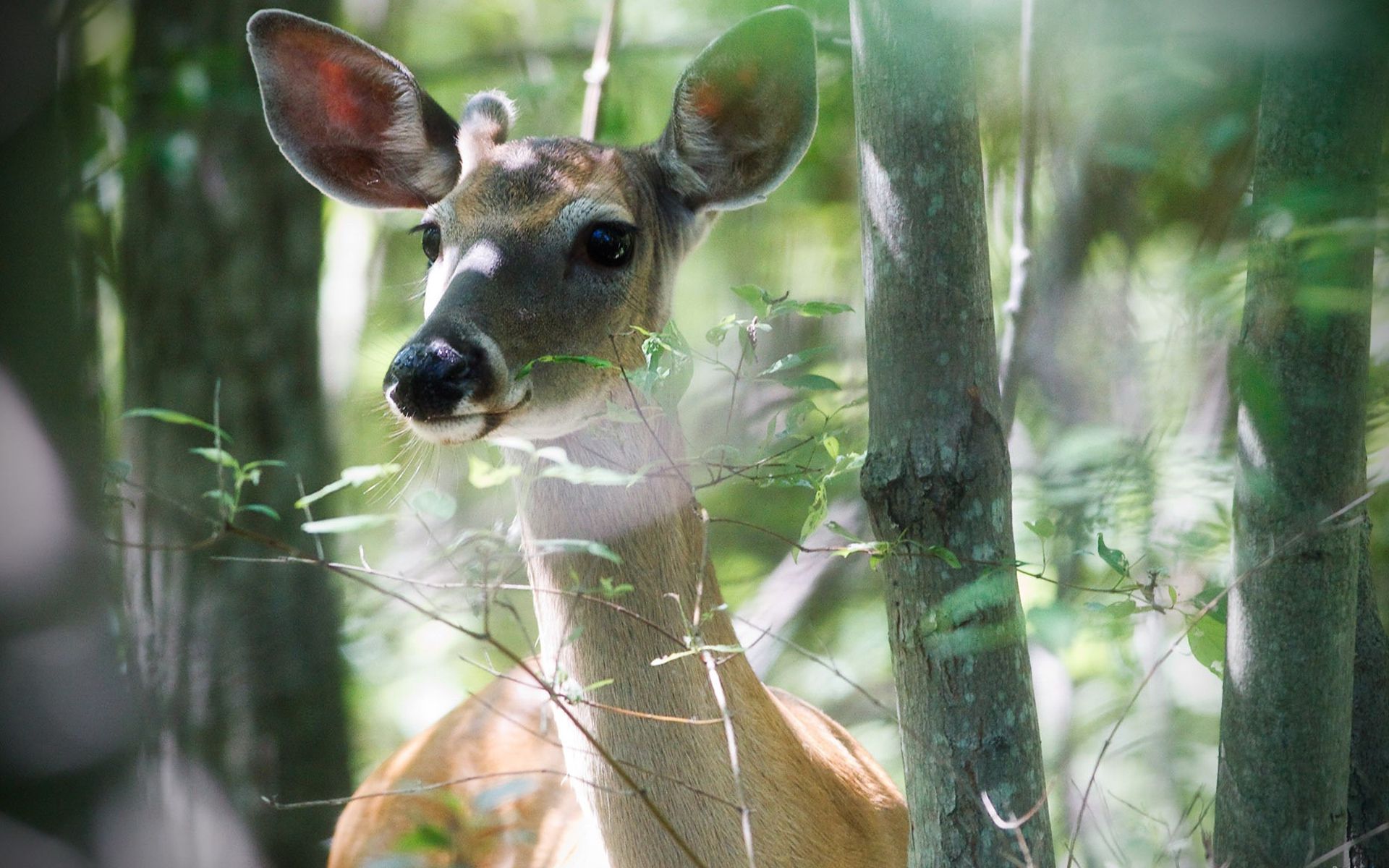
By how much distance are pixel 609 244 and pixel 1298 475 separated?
1756 mm

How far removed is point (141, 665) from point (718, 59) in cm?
329

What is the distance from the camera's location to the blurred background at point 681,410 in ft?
9.62

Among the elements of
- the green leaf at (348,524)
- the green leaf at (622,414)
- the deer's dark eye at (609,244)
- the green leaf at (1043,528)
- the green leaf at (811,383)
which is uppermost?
the deer's dark eye at (609,244)

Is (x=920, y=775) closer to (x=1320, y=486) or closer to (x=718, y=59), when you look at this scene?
(x=1320, y=486)

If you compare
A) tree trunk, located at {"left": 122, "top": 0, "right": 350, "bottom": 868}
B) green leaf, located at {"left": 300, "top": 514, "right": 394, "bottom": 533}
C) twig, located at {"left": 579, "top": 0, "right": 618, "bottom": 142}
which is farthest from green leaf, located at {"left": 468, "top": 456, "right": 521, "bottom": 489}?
tree trunk, located at {"left": 122, "top": 0, "right": 350, "bottom": 868}

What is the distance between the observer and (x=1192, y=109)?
3156 millimetres

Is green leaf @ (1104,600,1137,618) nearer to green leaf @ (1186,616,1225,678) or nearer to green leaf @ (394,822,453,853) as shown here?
green leaf @ (1186,616,1225,678)

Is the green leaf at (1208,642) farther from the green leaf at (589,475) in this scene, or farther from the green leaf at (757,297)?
the green leaf at (589,475)

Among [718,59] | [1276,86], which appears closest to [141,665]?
[718,59]

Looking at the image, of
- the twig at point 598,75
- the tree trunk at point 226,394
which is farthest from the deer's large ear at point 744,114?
the tree trunk at point 226,394

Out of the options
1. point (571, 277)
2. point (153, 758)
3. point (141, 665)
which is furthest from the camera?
point (141, 665)

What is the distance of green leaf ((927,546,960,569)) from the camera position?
7.01 ft

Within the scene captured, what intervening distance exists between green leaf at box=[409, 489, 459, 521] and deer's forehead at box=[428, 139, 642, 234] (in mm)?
1303

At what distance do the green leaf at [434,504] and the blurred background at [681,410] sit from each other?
0.63 m
